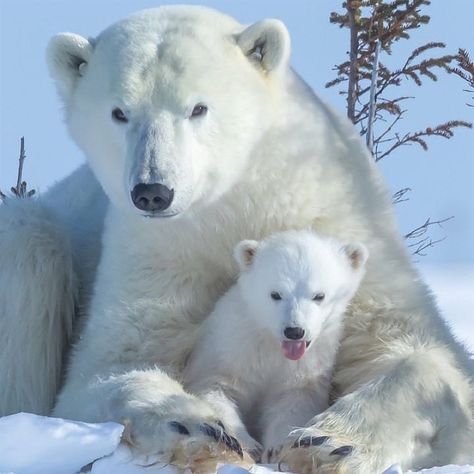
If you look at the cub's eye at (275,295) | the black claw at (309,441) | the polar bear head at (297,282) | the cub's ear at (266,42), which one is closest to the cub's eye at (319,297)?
the polar bear head at (297,282)

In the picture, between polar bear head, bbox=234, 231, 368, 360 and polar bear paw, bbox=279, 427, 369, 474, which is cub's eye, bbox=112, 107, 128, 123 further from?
polar bear paw, bbox=279, 427, 369, 474

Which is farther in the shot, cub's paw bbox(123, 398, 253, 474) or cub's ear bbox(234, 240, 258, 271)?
cub's ear bbox(234, 240, 258, 271)

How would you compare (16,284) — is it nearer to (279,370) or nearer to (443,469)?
(279,370)

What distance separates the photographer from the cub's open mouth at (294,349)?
4305 millimetres

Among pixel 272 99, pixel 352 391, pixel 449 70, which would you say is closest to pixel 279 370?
pixel 352 391

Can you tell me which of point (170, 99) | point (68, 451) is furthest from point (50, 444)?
point (170, 99)

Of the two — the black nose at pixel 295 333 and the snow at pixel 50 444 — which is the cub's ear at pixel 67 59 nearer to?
the black nose at pixel 295 333

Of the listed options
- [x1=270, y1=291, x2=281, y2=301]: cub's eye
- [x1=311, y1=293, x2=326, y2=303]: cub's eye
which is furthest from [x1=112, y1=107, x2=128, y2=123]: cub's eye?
[x1=311, y1=293, x2=326, y2=303]: cub's eye

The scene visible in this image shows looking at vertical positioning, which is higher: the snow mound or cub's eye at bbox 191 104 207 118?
cub's eye at bbox 191 104 207 118

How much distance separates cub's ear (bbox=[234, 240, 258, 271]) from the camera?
459cm

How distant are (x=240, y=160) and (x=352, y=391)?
0.89 meters

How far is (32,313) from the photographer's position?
5223 millimetres

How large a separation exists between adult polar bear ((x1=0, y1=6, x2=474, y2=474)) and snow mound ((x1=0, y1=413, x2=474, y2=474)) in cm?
11

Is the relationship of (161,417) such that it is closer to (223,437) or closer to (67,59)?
(223,437)
